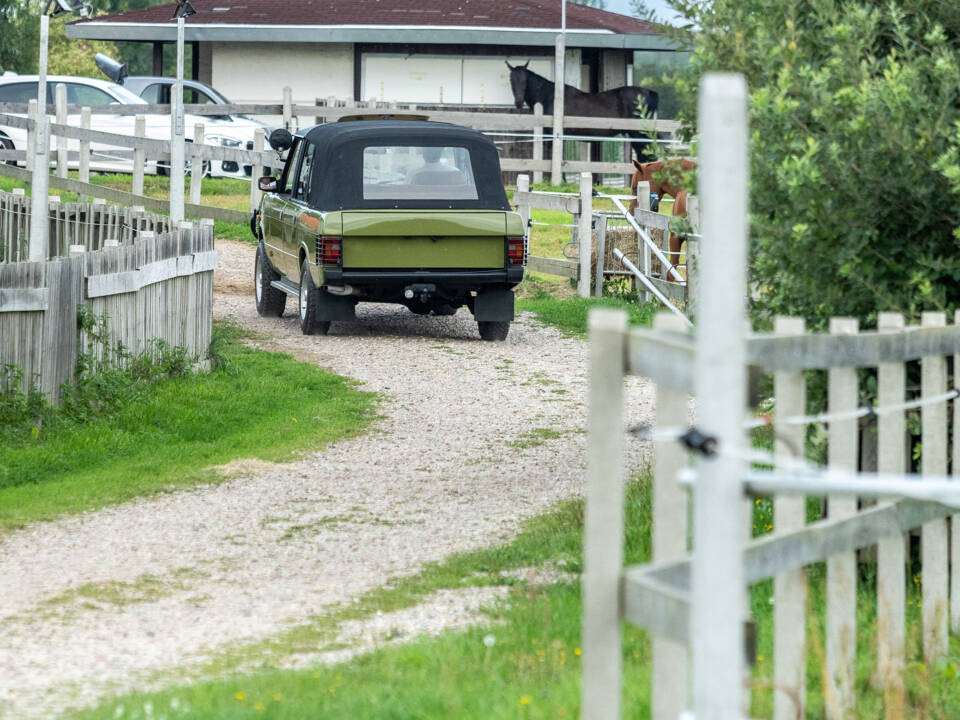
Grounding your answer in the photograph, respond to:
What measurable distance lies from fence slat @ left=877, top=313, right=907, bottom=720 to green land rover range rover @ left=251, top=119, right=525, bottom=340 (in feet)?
29.2

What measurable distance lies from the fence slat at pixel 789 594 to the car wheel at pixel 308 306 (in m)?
9.72

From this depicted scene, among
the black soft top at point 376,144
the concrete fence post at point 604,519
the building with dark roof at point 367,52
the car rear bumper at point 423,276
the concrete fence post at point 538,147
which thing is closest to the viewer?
the concrete fence post at point 604,519

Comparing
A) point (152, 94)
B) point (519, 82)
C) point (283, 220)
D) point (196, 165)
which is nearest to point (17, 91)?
point (152, 94)

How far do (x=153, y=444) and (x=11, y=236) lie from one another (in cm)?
700

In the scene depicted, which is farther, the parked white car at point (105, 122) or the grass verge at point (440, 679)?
the parked white car at point (105, 122)

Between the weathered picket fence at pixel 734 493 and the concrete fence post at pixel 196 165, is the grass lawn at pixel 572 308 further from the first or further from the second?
the weathered picket fence at pixel 734 493

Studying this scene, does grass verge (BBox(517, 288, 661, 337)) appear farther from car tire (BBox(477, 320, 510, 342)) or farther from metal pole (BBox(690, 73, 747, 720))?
metal pole (BBox(690, 73, 747, 720))

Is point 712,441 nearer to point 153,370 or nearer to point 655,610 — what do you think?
point 655,610

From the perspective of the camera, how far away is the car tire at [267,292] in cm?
1552

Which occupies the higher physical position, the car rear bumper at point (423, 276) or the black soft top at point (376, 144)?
the black soft top at point (376, 144)

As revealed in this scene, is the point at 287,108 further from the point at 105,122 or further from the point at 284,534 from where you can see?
the point at 284,534

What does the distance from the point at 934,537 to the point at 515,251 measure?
8781 millimetres

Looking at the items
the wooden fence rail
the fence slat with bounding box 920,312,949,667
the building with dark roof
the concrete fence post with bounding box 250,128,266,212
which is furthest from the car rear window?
the building with dark roof

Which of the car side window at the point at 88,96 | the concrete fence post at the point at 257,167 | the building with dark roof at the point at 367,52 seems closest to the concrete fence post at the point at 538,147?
the building with dark roof at the point at 367,52
